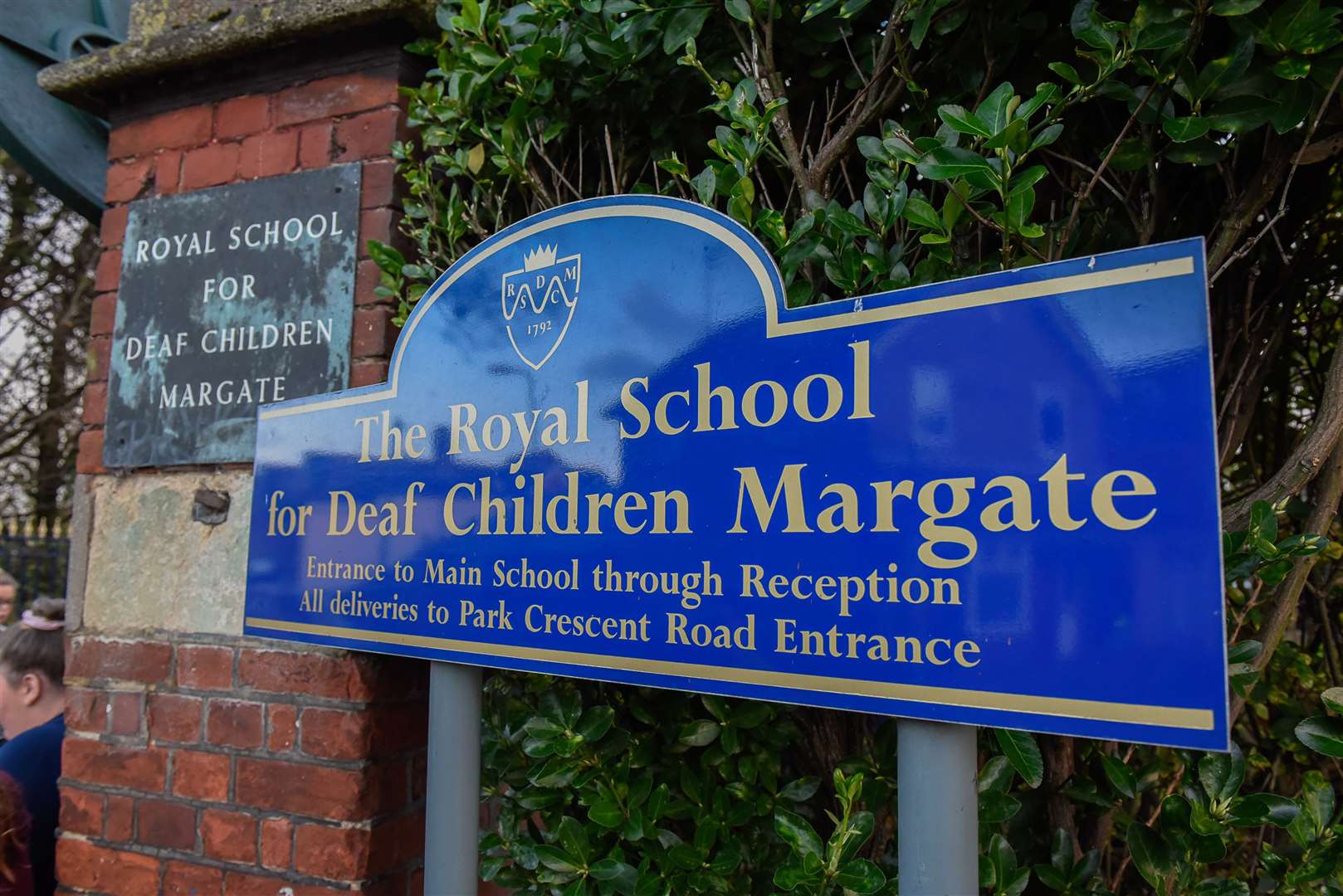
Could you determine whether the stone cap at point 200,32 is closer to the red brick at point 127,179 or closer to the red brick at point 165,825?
the red brick at point 127,179

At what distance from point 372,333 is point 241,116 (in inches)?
26.6

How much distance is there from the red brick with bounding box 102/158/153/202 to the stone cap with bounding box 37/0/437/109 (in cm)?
18

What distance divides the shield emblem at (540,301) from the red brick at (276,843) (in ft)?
3.57

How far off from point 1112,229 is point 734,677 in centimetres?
88

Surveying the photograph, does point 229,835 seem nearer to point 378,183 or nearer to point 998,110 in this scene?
point 378,183

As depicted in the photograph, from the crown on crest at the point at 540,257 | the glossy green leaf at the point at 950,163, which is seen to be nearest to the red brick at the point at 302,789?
the crown on crest at the point at 540,257

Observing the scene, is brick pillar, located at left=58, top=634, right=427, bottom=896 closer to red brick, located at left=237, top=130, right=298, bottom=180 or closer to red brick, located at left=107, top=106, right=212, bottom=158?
red brick, located at left=237, top=130, right=298, bottom=180

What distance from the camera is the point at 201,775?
72.9 inches

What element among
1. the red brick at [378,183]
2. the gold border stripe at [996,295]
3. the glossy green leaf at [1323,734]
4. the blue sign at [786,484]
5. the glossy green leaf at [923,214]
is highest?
the red brick at [378,183]

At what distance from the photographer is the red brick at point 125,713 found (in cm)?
195

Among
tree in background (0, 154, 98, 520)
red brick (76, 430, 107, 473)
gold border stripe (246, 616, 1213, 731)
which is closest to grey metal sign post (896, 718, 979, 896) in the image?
gold border stripe (246, 616, 1213, 731)

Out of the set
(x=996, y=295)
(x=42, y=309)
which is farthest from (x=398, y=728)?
(x=42, y=309)

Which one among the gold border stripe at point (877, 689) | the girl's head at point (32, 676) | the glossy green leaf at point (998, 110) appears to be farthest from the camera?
the girl's head at point (32, 676)

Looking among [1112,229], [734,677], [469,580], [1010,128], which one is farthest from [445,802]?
[1112,229]
